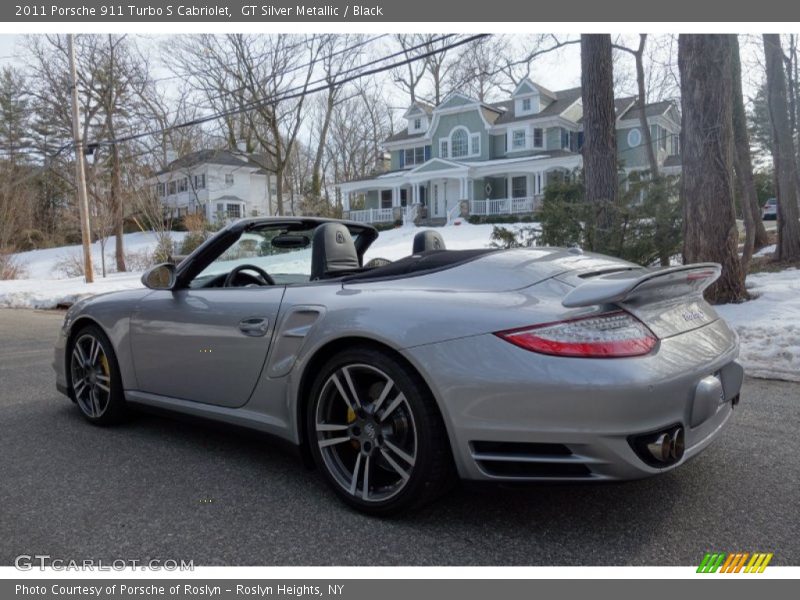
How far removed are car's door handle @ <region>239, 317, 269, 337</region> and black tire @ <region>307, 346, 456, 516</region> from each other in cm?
45

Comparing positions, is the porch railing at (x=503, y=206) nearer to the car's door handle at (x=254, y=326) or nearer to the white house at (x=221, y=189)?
the white house at (x=221, y=189)

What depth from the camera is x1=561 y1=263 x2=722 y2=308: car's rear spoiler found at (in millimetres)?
2379

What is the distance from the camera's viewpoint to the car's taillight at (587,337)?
2.29 meters

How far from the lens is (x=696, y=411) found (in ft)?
7.97

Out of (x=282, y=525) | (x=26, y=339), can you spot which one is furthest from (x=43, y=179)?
(x=282, y=525)

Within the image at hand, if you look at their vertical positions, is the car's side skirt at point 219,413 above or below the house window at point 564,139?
below

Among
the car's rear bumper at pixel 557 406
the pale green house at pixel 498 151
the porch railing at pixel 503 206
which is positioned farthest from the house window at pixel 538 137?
the car's rear bumper at pixel 557 406

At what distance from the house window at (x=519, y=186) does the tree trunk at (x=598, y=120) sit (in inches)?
1007

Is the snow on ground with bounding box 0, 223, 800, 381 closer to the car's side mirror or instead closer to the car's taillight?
the car's side mirror

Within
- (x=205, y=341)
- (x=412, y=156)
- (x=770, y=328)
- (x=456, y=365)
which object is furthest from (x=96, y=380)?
(x=412, y=156)

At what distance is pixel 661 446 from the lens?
2.32 meters

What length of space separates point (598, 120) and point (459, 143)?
28029 mm

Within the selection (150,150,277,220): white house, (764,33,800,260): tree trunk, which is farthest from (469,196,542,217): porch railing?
(150,150,277,220): white house

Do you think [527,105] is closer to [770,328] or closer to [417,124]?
[417,124]
